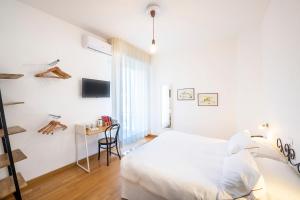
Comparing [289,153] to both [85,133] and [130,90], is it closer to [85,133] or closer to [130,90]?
[85,133]

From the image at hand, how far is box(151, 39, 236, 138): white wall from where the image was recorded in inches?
138

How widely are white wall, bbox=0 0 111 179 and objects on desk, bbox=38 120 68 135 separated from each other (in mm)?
77

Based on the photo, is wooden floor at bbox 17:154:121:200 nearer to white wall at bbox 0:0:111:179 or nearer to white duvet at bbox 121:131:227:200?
white wall at bbox 0:0:111:179

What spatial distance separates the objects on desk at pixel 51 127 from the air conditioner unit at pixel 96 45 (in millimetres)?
1562

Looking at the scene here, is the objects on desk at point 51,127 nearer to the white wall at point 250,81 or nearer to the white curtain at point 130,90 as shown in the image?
the white curtain at point 130,90

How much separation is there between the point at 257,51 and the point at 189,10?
1.69 meters

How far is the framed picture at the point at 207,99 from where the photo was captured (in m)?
3.66

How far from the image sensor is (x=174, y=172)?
4.91ft

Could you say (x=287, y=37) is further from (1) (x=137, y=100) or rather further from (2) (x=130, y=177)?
(1) (x=137, y=100)

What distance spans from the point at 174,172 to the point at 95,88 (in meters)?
2.34

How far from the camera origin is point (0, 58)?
1.90 m

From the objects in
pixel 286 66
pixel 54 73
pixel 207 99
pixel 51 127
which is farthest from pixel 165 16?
pixel 51 127

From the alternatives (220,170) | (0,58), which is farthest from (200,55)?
(0,58)

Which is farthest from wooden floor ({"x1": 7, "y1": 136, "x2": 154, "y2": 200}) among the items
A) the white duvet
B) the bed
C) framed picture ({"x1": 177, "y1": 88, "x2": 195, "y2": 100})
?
framed picture ({"x1": 177, "y1": 88, "x2": 195, "y2": 100})
